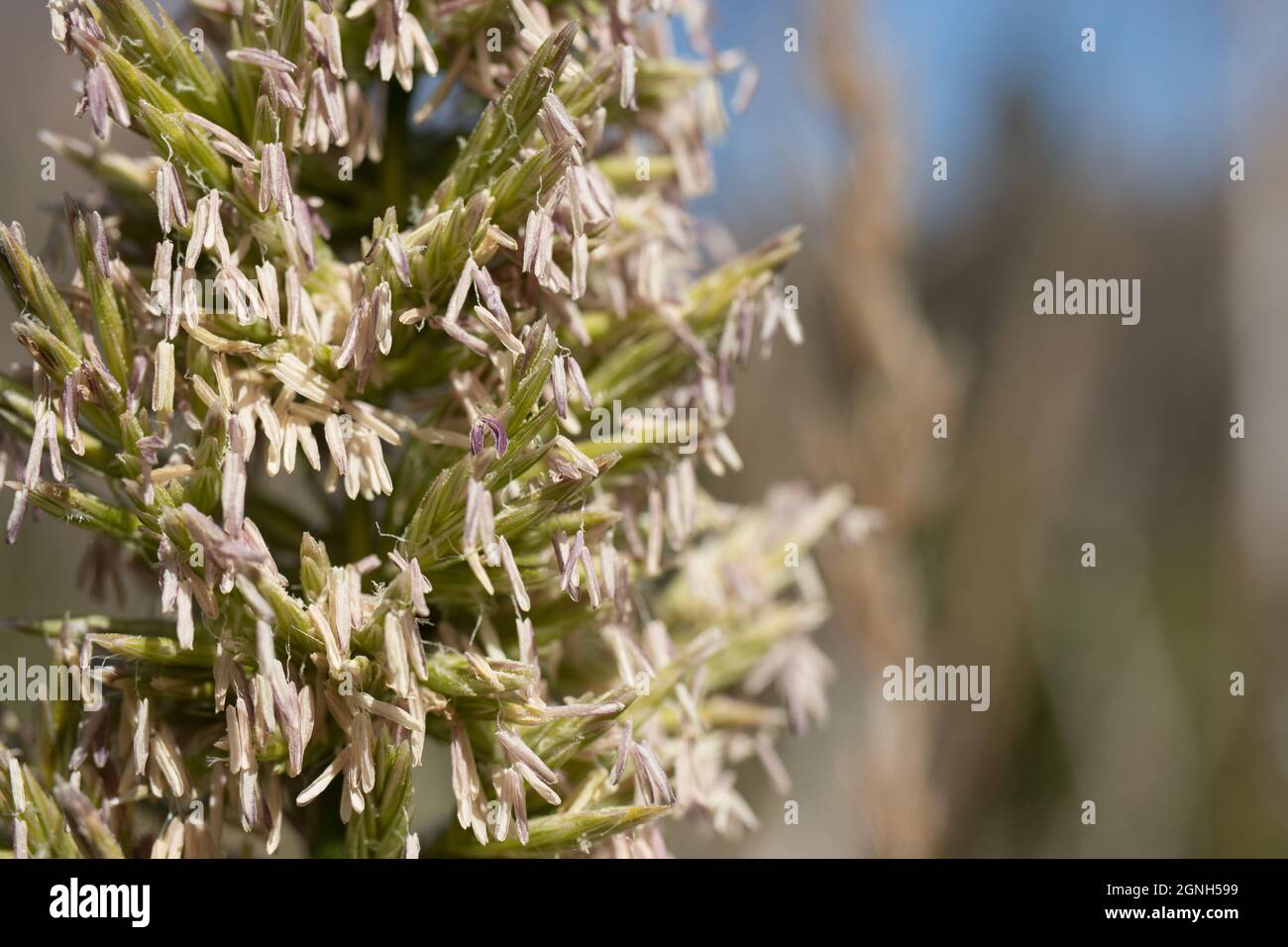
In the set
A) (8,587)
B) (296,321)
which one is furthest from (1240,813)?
(8,587)

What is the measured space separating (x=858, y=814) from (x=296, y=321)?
3.41 meters

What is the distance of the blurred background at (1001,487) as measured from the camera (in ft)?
13.4

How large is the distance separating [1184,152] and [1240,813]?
3327 mm

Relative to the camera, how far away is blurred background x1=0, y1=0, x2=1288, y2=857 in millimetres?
4086

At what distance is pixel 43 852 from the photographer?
1.74 m

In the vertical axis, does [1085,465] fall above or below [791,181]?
below

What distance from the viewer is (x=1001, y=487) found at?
5.44 meters

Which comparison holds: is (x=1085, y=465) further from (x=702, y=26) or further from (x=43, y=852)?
(x=43, y=852)
